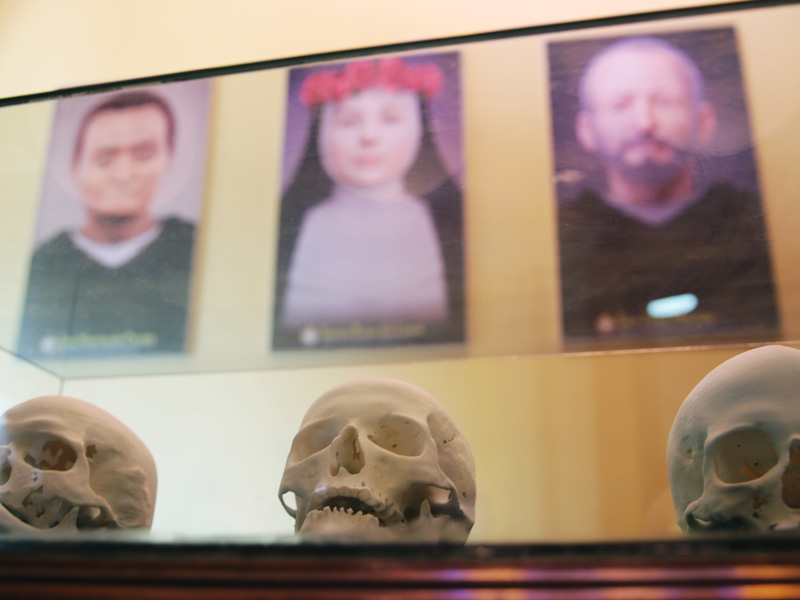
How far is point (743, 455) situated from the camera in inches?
34.6

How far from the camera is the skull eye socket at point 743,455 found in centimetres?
87

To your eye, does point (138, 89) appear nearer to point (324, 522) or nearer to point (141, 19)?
point (141, 19)

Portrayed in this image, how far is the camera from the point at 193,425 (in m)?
1.13

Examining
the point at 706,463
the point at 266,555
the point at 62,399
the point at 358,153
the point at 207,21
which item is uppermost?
the point at 207,21

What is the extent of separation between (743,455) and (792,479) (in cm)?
6

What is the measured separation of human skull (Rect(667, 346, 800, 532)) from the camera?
2.68 feet

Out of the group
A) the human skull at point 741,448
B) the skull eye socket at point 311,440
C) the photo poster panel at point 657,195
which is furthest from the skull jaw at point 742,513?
the skull eye socket at point 311,440

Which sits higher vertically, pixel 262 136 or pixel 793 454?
pixel 262 136

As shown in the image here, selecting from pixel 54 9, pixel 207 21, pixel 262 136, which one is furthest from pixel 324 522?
pixel 54 9

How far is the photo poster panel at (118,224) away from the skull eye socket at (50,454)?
5.4 inches

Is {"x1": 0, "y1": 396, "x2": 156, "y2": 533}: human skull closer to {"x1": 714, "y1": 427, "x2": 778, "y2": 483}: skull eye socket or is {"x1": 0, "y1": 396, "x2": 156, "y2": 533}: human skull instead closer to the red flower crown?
the red flower crown

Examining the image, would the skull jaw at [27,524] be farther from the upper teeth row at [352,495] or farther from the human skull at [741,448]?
the human skull at [741,448]

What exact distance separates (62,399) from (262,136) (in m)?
0.50

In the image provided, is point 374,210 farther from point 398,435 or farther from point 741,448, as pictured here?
point 741,448
